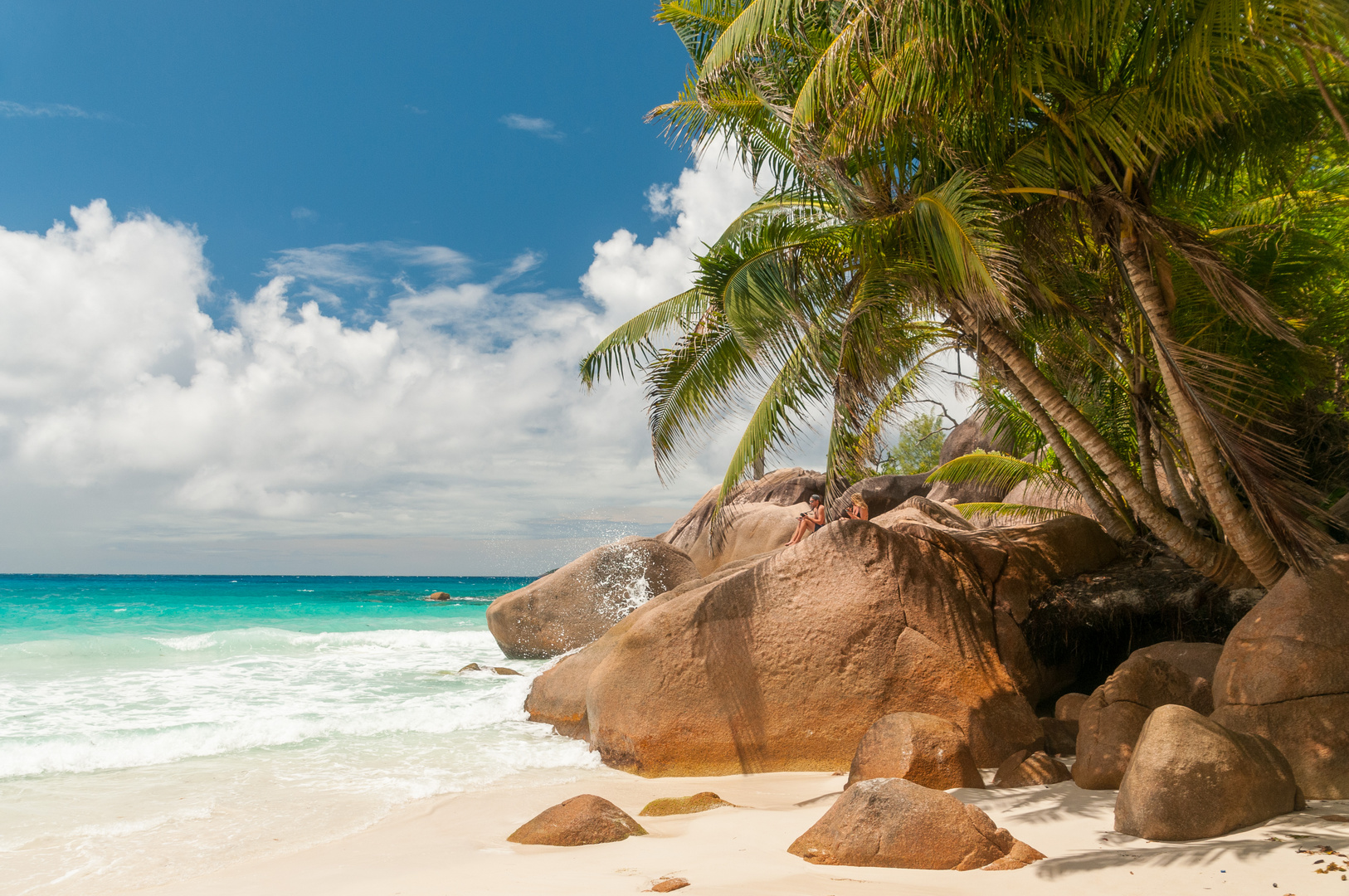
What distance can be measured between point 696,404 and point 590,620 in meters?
8.68

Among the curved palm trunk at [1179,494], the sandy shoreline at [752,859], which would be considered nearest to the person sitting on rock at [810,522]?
the curved palm trunk at [1179,494]

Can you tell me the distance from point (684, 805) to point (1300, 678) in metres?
3.95

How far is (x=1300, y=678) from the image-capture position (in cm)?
484

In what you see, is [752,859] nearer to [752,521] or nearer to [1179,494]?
[1179,494]

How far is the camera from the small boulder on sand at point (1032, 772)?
549 cm

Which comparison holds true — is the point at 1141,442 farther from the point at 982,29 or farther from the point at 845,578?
Result: the point at 982,29

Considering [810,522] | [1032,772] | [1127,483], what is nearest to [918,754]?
[1032,772]

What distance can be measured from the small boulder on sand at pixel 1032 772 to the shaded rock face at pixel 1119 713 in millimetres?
127

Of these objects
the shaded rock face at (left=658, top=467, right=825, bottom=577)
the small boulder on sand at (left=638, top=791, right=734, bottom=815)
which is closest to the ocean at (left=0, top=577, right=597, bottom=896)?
the small boulder on sand at (left=638, top=791, right=734, bottom=815)

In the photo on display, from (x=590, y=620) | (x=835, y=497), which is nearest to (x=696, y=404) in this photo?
(x=835, y=497)

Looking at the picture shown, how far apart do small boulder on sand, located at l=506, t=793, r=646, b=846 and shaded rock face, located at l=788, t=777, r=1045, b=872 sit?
3.89ft

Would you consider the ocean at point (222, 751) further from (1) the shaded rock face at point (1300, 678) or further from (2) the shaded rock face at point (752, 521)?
(2) the shaded rock face at point (752, 521)

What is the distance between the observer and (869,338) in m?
7.06

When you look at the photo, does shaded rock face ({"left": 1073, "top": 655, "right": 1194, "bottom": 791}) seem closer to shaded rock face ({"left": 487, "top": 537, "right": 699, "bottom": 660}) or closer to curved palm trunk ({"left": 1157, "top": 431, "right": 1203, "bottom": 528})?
curved palm trunk ({"left": 1157, "top": 431, "right": 1203, "bottom": 528})
